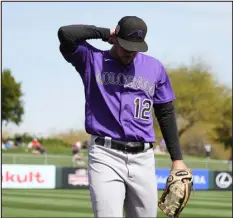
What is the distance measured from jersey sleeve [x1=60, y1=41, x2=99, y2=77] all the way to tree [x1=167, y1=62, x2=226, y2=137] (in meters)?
66.4

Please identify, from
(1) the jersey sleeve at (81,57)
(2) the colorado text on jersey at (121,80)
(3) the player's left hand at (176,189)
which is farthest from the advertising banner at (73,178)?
(2) the colorado text on jersey at (121,80)

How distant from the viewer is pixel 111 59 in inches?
238

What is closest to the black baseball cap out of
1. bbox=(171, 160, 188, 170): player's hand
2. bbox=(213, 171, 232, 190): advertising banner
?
bbox=(171, 160, 188, 170): player's hand

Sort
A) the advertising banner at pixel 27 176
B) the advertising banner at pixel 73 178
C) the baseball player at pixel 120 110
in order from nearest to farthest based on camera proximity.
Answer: the baseball player at pixel 120 110
the advertising banner at pixel 27 176
the advertising banner at pixel 73 178

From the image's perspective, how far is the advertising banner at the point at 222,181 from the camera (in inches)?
1209

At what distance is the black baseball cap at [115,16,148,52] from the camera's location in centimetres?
582

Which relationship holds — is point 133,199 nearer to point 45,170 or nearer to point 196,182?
point 45,170

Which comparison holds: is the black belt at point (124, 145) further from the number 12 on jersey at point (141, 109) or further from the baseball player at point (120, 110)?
the number 12 on jersey at point (141, 109)

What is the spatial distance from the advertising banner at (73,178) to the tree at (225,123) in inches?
1763

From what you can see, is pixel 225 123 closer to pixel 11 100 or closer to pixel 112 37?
pixel 11 100

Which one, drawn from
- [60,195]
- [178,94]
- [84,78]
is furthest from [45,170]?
[178,94]

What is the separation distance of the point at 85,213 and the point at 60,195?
6.44 m

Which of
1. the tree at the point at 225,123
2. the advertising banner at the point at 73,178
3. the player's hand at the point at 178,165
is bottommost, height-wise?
the tree at the point at 225,123

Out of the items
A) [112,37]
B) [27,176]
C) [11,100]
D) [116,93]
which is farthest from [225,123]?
[116,93]
